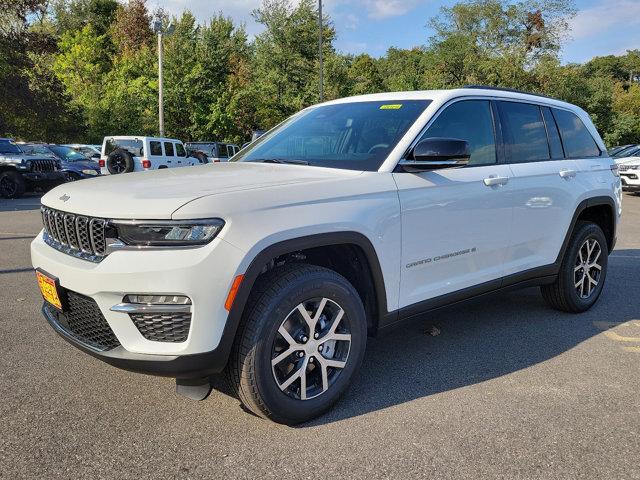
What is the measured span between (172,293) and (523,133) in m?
3.08

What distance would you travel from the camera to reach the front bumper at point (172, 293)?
2.39 m

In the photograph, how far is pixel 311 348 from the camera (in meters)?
2.85

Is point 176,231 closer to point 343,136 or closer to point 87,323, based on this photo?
point 87,323

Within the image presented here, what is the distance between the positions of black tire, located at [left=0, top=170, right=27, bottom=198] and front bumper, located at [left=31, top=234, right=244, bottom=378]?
14.9 metres

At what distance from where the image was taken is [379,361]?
375 centimetres

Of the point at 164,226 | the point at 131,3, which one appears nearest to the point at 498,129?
the point at 164,226

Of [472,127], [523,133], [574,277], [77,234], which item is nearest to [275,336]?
[77,234]

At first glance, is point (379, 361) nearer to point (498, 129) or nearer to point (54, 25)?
point (498, 129)

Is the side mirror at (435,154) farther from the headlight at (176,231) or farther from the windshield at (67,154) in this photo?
the windshield at (67,154)

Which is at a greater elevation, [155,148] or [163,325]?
[155,148]

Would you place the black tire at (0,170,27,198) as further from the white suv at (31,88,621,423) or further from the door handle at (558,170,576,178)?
the door handle at (558,170,576,178)

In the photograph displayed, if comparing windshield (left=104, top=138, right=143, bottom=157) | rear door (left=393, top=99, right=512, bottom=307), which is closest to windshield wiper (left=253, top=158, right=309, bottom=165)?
rear door (left=393, top=99, right=512, bottom=307)

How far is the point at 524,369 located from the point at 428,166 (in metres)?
1.53

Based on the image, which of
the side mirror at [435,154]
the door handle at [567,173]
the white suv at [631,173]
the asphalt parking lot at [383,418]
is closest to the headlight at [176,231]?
the asphalt parking lot at [383,418]
